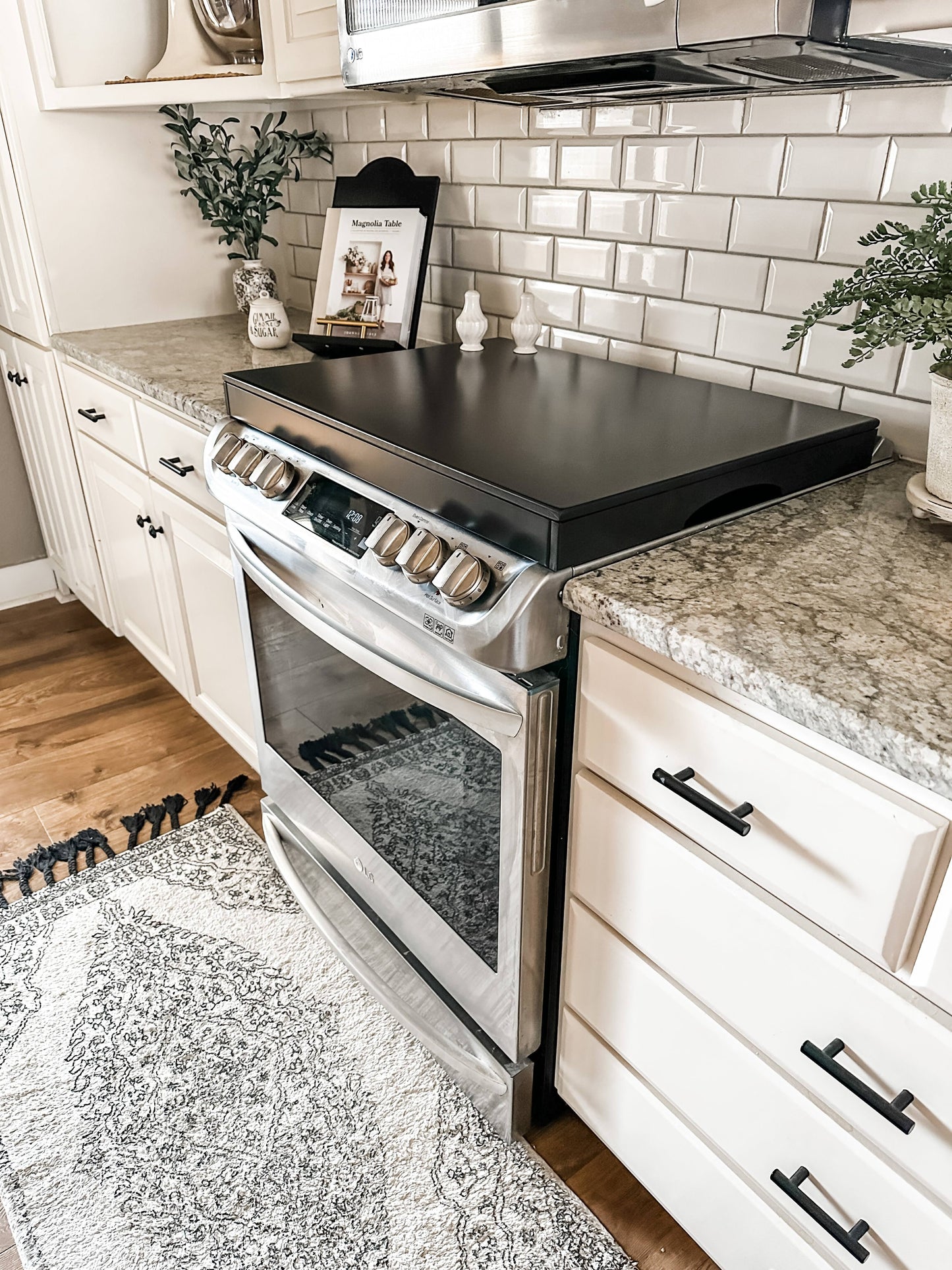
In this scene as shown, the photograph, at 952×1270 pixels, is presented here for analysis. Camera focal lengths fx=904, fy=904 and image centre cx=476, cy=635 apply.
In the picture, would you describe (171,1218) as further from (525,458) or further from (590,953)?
(525,458)

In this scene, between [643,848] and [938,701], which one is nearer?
[938,701]

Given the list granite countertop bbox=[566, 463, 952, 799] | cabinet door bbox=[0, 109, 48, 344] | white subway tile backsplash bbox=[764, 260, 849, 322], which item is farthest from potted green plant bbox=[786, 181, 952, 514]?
cabinet door bbox=[0, 109, 48, 344]

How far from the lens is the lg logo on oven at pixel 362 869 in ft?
4.81

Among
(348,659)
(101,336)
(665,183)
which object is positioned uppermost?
(665,183)

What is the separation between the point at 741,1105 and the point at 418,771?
0.56 m

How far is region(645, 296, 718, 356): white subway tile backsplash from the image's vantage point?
1.44m

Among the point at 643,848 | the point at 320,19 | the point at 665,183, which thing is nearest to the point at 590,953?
the point at 643,848

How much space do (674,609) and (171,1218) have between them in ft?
3.56

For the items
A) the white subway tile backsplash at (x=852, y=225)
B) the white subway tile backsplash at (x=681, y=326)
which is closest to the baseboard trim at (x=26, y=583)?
the white subway tile backsplash at (x=681, y=326)

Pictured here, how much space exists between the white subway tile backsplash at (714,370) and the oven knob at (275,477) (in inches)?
26.0

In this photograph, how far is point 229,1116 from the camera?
1361mm

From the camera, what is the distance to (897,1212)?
0.81 meters

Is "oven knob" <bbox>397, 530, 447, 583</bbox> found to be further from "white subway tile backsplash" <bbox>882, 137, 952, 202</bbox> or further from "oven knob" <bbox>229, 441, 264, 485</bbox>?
"white subway tile backsplash" <bbox>882, 137, 952, 202</bbox>

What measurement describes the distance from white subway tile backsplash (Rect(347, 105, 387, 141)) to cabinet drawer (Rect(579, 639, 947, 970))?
157cm
